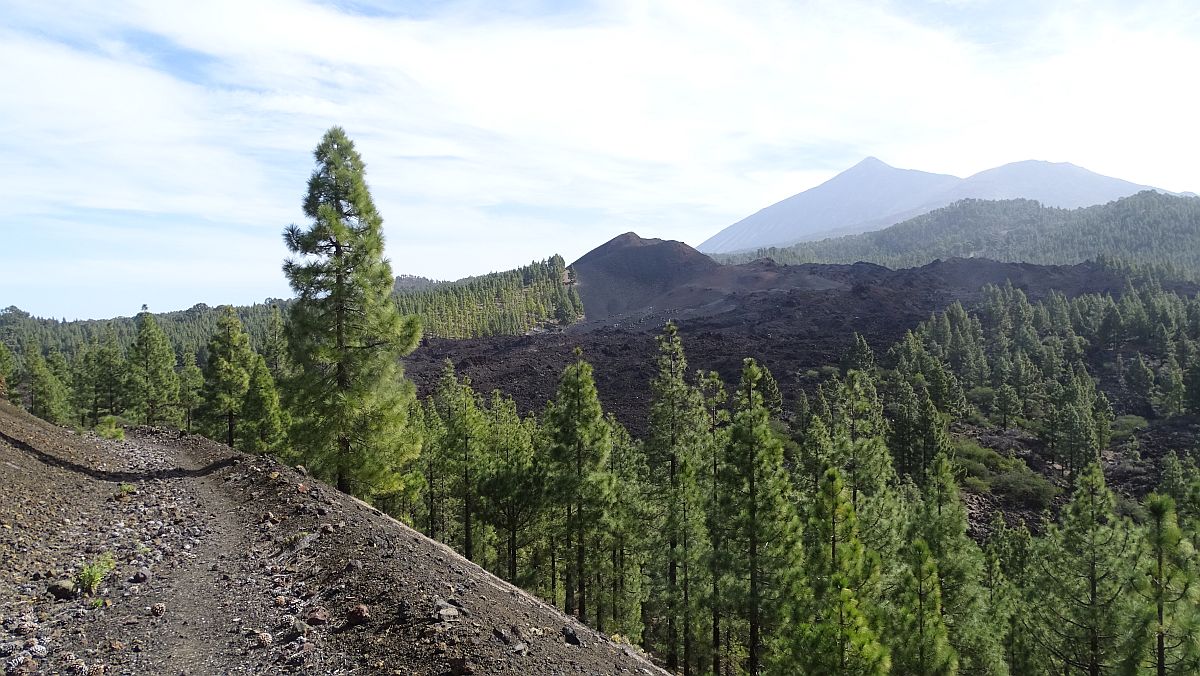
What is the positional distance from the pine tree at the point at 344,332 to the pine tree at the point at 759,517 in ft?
32.5

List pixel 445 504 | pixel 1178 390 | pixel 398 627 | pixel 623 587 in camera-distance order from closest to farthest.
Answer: pixel 398 627 → pixel 623 587 → pixel 445 504 → pixel 1178 390

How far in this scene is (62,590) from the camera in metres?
7.89

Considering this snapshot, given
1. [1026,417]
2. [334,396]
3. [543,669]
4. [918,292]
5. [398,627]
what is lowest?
[1026,417]

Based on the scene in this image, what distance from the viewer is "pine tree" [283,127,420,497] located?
16.0m

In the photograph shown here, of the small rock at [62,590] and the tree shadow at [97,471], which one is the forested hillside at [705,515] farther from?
the small rock at [62,590]

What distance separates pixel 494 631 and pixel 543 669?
822 mm

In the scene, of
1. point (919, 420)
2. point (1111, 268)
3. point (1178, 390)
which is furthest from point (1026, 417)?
point (1111, 268)

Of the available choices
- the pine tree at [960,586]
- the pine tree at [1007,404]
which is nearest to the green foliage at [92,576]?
the pine tree at [960,586]

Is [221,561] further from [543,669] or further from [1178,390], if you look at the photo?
[1178,390]

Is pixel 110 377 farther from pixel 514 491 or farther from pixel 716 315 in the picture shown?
pixel 716 315

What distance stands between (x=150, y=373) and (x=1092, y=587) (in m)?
55.2

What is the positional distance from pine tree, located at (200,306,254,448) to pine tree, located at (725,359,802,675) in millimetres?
25781

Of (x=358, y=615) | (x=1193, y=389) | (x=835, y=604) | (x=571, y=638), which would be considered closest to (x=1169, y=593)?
(x=835, y=604)

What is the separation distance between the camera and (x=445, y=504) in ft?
108
